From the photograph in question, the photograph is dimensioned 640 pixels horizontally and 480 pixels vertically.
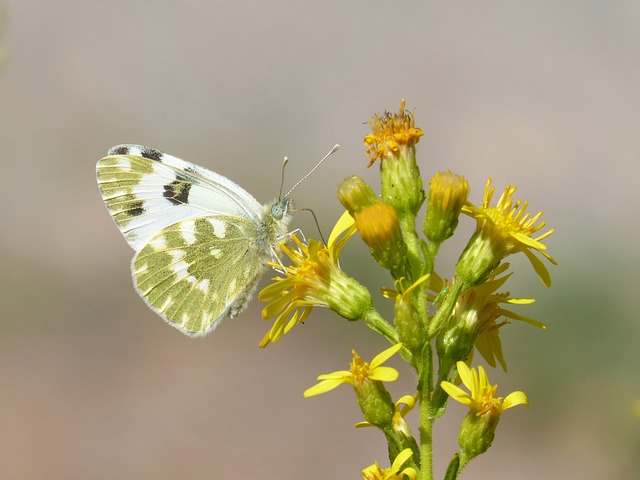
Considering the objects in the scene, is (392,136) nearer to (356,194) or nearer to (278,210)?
(356,194)

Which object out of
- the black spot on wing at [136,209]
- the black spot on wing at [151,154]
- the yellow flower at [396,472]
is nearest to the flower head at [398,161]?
the yellow flower at [396,472]

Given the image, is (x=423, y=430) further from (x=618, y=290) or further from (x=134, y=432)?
(x=618, y=290)

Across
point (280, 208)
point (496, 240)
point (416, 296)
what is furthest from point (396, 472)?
point (280, 208)

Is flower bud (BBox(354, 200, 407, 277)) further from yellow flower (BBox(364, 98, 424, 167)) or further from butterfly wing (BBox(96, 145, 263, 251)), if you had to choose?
butterfly wing (BBox(96, 145, 263, 251))

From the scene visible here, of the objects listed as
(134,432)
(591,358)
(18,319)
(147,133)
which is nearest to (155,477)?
(134,432)

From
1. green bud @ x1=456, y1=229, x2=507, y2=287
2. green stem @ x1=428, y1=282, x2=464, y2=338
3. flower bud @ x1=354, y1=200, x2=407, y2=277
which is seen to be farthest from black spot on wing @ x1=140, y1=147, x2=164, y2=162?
green stem @ x1=428, y1=282, x2=464, y2=338

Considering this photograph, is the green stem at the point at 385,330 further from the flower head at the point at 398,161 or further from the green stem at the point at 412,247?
the flower head at the point at 398,161

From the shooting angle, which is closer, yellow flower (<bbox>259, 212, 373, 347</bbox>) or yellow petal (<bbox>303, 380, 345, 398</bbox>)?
yellow petal (<bbox>303, 380, 345, 398</bbox>)
